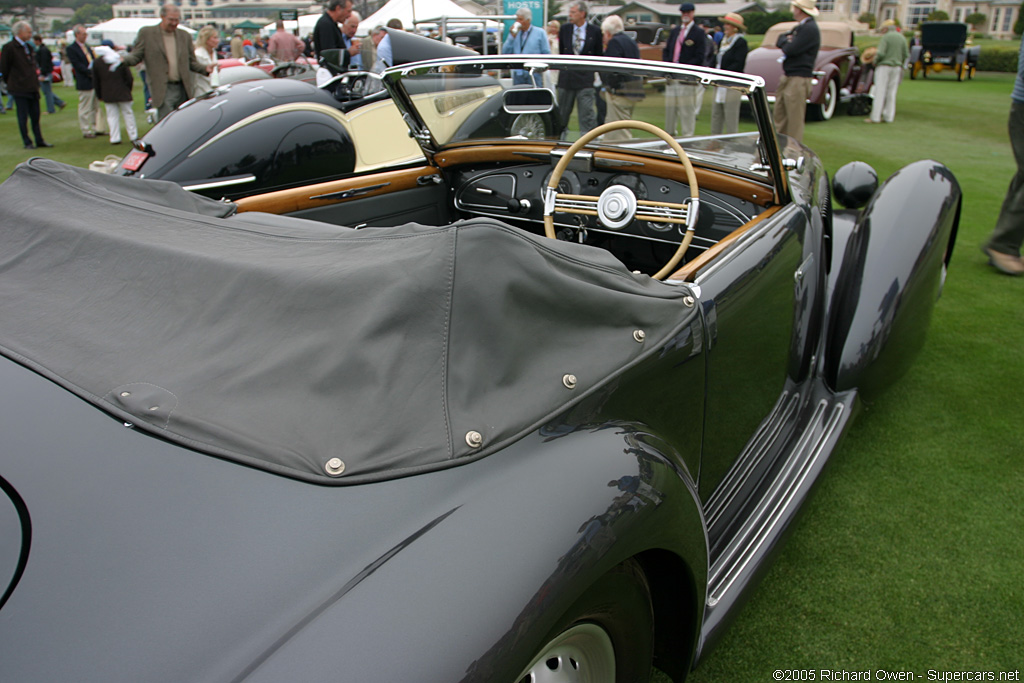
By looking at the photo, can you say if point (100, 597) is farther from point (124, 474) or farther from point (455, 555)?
point (455, 555)

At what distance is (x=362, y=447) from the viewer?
110 cm

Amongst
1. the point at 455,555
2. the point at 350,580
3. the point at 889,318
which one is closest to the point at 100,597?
the point at 350,580

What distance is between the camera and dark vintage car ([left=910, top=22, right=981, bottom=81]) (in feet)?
63.1

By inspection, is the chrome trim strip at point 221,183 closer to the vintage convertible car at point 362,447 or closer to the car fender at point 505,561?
the vintage convertible car at point 362,447

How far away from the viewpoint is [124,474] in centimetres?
107

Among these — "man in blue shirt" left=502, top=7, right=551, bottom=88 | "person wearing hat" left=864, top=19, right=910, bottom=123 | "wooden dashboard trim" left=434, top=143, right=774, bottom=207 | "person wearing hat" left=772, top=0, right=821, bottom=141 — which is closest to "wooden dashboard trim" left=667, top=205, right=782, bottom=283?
"wooden dashboard trim" left=434, top=143, right=774, bottom=207

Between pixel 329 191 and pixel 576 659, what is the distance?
8.28 feet

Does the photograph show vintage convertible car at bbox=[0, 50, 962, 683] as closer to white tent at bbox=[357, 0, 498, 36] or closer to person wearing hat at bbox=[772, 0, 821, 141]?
person wearing hat at bbox=[772, 0, 821, 141]

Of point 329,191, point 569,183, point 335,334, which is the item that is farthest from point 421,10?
point 335,334

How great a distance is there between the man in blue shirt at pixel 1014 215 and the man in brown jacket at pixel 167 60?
26.7ft

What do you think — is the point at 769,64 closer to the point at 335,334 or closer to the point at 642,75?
the point at 642,75

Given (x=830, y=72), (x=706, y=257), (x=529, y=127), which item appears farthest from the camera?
(x=830, y=72)

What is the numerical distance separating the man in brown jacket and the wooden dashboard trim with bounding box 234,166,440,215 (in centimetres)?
594

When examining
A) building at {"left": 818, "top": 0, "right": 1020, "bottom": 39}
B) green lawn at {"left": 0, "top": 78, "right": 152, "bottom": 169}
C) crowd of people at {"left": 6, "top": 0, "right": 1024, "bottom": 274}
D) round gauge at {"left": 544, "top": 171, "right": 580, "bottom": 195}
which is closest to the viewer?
round gauge at {"left": 544, "top": 171, "right": 580, "bottom": 195}
